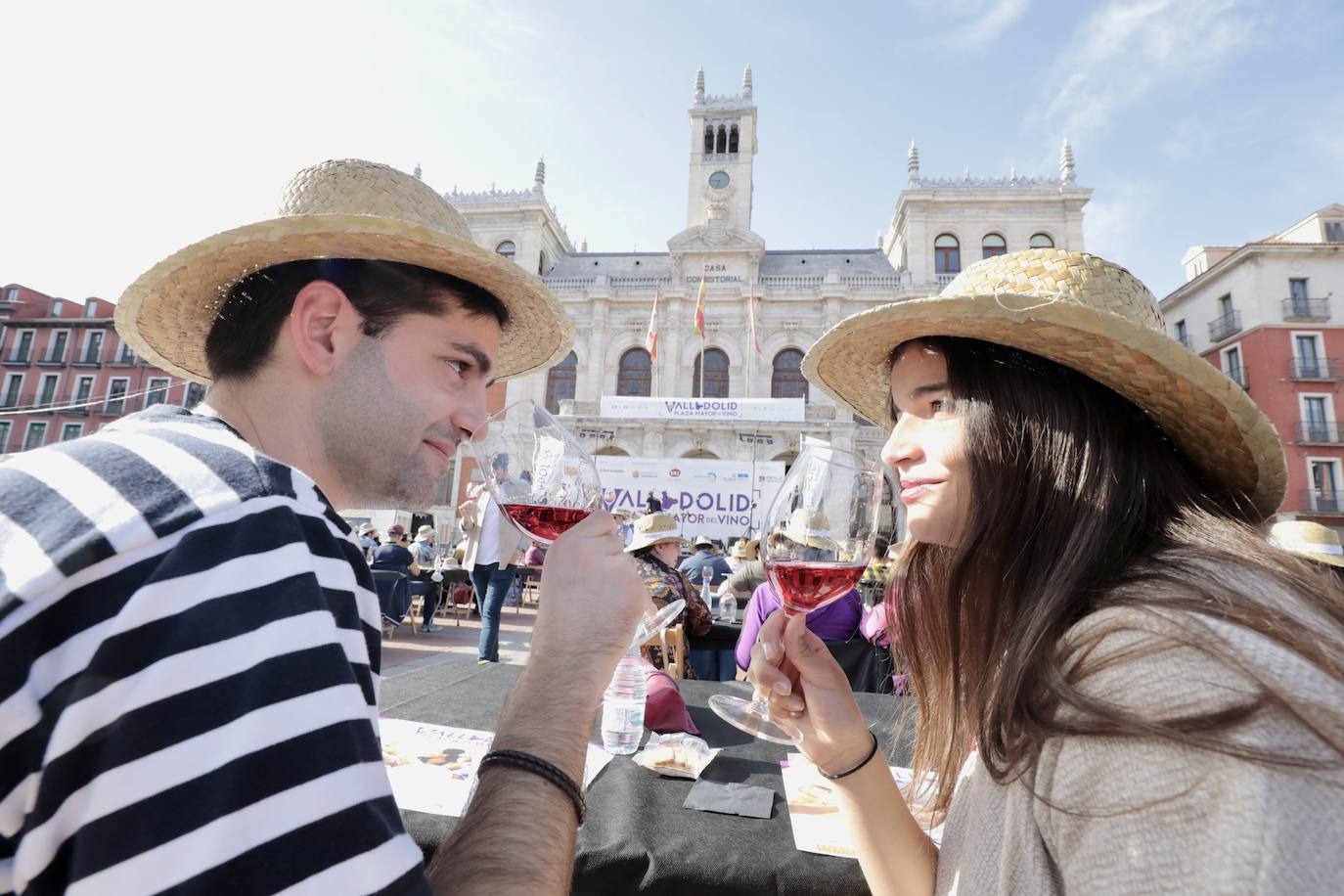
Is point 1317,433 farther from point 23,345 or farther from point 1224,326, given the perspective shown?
point 23,345

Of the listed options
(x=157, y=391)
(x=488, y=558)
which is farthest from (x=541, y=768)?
(x=157, y=391)

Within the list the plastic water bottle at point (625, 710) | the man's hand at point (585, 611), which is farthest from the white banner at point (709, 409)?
the man's hand at point (585, 611)

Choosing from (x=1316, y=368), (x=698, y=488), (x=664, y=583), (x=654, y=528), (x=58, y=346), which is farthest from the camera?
(x=58, y=346)

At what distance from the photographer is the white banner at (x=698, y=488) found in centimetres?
1639

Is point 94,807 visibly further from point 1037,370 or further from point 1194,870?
point 1037,370

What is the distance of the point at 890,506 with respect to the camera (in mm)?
1477

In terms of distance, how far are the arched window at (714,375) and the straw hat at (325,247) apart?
75.9 ft

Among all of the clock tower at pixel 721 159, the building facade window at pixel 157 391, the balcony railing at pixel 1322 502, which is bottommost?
the balcony railing at pixel 1322 502

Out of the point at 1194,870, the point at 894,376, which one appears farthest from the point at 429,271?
the point at 1194,870

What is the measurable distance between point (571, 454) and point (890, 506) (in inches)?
29.1

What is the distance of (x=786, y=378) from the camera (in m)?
24.1

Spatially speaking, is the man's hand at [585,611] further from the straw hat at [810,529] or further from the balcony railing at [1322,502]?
the balcony railing at [1322,502]

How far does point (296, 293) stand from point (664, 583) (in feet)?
9.23

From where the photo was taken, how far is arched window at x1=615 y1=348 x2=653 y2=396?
81.3 feet
